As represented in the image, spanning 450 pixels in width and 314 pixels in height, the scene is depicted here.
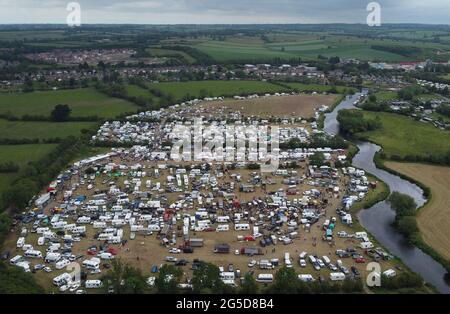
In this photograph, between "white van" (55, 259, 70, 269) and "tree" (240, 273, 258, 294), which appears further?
"white van" (55, 259, 70, 269)

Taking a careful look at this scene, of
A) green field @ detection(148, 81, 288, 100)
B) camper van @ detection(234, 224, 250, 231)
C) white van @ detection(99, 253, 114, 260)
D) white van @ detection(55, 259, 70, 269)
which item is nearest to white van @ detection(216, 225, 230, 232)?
camper van @ detection(234, 224, 250, 231)

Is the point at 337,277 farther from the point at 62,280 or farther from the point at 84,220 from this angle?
the point at 84,220

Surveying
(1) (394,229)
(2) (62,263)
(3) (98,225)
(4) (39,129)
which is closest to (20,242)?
(2) (62,263)

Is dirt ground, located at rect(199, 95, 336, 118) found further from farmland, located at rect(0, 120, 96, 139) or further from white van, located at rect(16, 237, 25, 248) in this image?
white van, located at rect(16, 237, 25, 248)

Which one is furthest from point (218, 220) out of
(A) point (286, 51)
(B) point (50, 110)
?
(A) point (286, 51)

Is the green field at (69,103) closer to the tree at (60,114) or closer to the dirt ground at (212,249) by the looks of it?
the tree at (60,114)

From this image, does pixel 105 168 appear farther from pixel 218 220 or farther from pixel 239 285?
pixel 239 285
